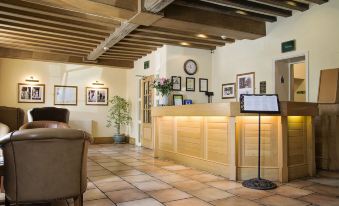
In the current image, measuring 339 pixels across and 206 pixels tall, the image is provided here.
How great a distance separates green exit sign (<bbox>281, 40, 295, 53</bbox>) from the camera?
5461 millimetres

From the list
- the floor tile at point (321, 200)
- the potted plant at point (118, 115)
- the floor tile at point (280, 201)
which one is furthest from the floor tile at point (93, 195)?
the potted plant at point (118, 115)

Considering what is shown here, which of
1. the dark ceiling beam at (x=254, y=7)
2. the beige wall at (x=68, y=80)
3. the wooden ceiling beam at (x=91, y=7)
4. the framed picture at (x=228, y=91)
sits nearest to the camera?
the wooden ceiling beam at (x=91, y=7)

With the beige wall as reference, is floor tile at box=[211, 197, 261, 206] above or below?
below

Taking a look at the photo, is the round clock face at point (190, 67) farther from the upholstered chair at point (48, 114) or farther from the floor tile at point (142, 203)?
the floor tile at point (142, 203)

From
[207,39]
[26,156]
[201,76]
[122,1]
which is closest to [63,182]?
[26,156]

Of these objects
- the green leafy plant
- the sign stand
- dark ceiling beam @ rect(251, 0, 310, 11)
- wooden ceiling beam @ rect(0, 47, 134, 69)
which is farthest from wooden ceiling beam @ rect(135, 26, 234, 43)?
the green leafy plant

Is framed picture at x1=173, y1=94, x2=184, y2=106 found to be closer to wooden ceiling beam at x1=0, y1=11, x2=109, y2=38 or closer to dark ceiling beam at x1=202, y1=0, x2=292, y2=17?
wooden ceiling beam at x1=0, y1=11, x2=109, y2=38

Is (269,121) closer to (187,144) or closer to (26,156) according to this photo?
(187,144)

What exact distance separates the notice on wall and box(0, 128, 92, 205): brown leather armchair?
2336mm

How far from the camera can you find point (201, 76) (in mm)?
7488

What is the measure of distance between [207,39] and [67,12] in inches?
129

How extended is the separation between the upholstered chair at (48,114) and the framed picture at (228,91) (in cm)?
435

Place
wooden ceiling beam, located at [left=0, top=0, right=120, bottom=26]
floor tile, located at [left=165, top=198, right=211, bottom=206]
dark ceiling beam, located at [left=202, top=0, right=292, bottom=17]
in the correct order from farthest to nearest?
dark ceiling beam, located at [left=202, top=0, right=292, bottom=17]
wooden ceiling beam, located at [left=0, top=0, right=120, bottom=26]
floor tile, located at [left=165, top=198, right=211, bottom=206]

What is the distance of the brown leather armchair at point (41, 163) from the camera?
7.50 ft
